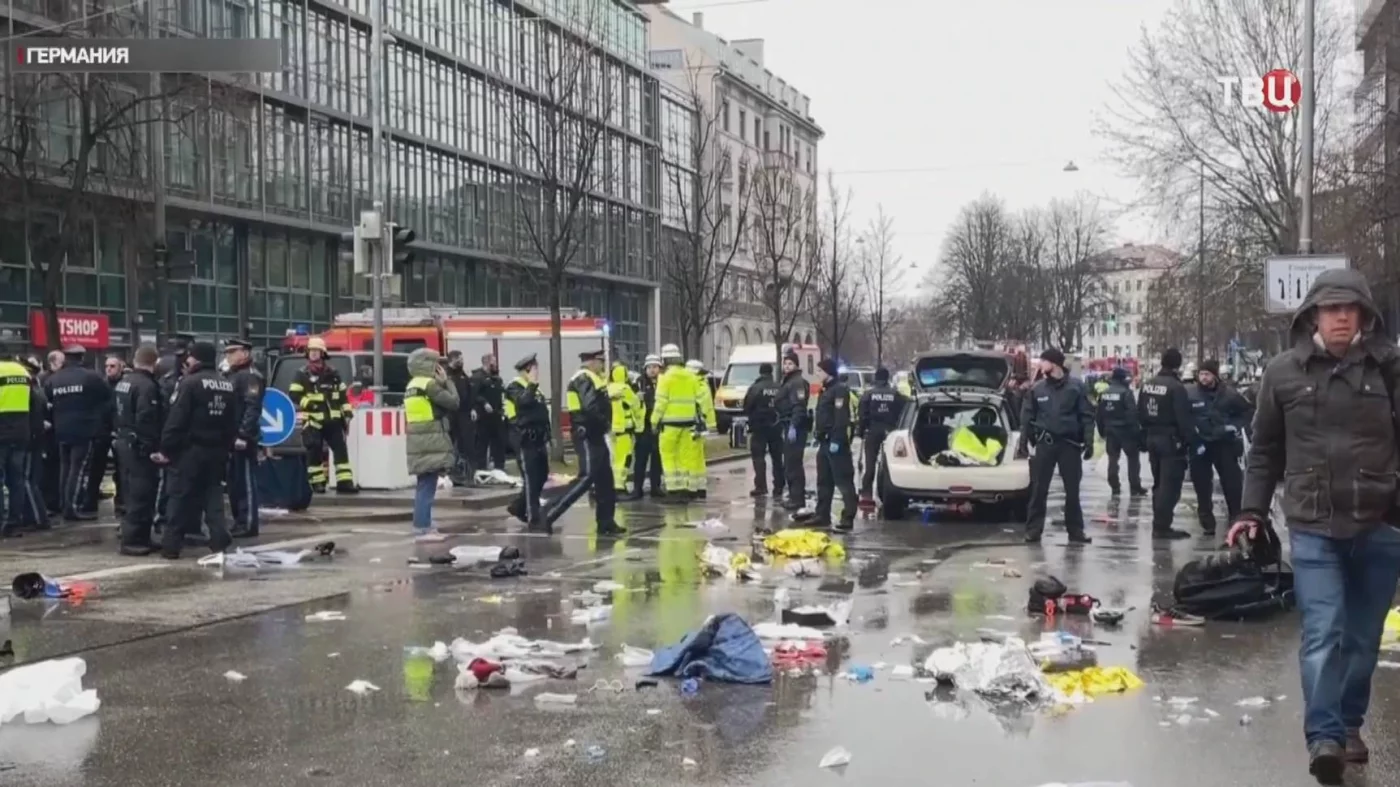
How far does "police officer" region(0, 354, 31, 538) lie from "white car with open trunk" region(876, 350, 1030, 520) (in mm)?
8957

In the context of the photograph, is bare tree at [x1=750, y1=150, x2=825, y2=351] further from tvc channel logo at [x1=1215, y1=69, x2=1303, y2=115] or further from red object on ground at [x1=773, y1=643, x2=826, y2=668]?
red object on ground at [x1=773, y1=643, x2=826, y2=668]

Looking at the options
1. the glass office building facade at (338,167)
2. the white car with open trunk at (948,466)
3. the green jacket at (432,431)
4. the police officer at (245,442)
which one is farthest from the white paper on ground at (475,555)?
the glass office building facade at (338,167)

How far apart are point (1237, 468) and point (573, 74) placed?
51.0 feet

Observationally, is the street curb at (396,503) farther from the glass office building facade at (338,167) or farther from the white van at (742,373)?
the white van at (742,373)

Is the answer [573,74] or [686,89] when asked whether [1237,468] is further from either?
[686,89]

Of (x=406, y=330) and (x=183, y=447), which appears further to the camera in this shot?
(x=406, y=330)

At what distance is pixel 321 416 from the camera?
57.3 ft

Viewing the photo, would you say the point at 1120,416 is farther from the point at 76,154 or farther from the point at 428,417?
the point at 76,154

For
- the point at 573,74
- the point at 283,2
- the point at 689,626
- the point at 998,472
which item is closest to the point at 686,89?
the point at 283,2

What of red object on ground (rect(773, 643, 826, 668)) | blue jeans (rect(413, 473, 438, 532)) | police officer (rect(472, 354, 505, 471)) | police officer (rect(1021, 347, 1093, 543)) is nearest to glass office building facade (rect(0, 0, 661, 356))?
police officer (rect(472, 354, 505, 471))

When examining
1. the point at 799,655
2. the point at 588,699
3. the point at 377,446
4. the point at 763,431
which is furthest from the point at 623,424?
the point at 588,699

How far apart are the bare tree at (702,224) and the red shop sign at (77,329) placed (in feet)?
45.1

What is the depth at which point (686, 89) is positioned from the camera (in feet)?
218

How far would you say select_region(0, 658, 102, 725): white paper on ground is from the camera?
268 inches
